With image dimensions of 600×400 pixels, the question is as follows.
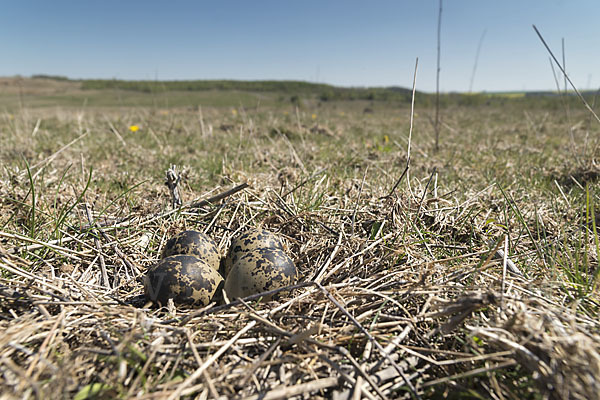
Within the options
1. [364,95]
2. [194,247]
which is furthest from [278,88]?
[194,247]

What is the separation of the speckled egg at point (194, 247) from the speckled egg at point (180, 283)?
175 millimetres

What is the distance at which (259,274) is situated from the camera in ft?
6.06

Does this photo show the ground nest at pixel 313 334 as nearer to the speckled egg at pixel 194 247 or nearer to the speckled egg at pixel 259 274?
the speckled egg at pixel 259 274

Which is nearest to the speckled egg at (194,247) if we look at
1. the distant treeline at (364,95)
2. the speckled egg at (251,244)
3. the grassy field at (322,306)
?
the speckled egg at (251,244)

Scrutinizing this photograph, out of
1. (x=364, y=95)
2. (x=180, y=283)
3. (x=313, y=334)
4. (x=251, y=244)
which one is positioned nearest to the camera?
(x=313, y=334)

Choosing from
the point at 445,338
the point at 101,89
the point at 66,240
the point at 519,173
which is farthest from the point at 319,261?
the point at 101,89

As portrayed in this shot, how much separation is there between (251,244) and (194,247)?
1.22 feet

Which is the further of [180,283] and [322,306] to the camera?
[180,283]

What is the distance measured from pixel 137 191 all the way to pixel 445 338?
10.3 ft

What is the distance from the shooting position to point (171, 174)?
2686mm

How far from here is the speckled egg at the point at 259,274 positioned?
184 cm

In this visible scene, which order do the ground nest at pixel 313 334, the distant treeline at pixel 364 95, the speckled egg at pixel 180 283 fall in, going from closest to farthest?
the ground nest at pixel 313 334 → the speckled egg at pixel 180 283 → the distant treeline at pixel 364 95

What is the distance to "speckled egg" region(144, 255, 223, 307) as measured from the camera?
70.9 inches

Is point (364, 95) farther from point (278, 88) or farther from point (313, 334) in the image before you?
point (313, 334)
